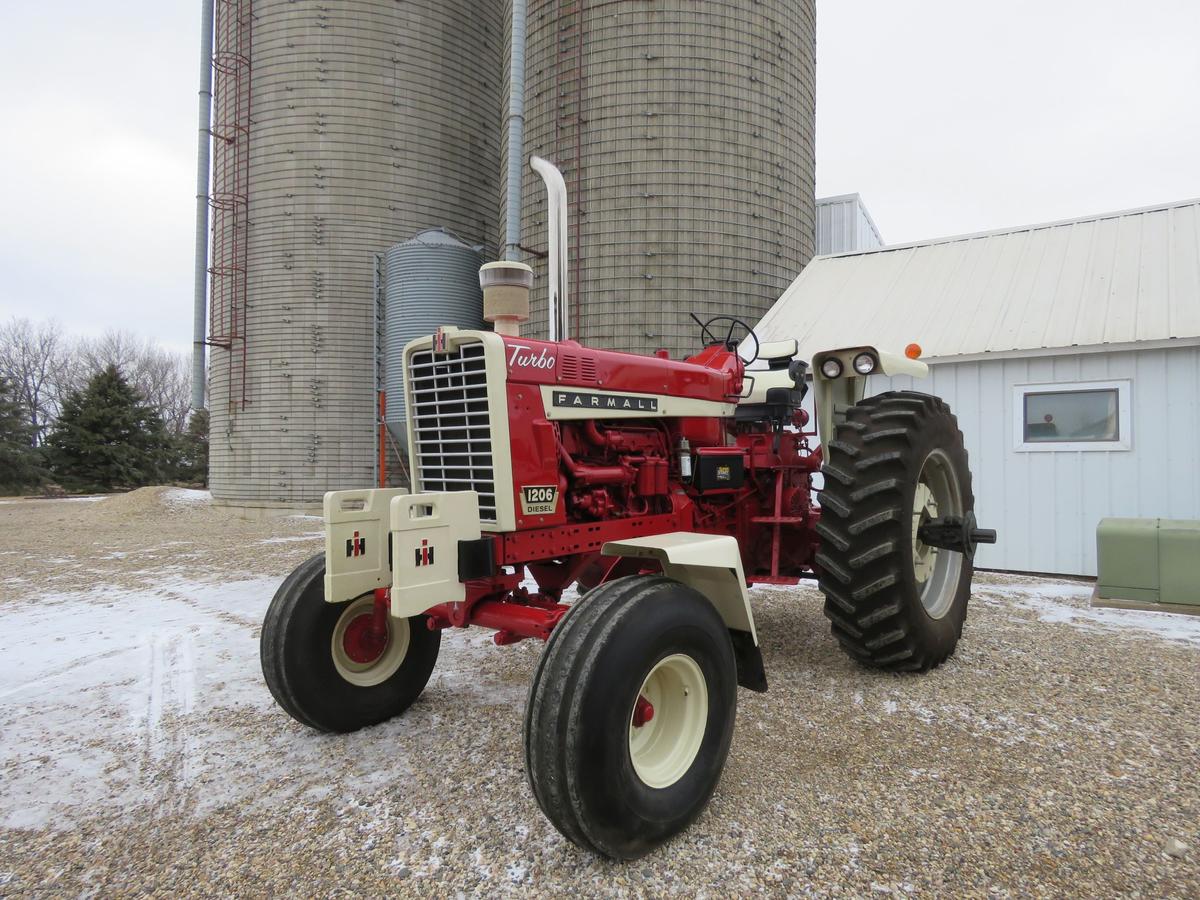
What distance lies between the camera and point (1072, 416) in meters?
6.32

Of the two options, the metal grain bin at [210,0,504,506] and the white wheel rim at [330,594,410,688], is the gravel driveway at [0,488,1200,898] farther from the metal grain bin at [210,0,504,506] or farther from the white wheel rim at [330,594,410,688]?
the metal grain bin at [210,0,504,506]

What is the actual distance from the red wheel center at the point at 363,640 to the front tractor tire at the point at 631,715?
131 cm

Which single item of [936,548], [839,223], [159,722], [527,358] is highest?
[839,223]

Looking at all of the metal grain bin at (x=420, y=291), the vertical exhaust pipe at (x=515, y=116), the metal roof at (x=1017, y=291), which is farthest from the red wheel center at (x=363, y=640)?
the metal grain bin at (x=420, y=291)

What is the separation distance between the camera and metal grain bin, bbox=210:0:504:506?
1338 centimetres

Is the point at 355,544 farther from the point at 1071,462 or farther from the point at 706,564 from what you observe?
the point at 1071,462

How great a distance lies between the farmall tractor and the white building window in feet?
9.64

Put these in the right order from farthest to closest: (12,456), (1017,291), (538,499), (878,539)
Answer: (12,456)
(1017,291)
(878,539)
(538,499)

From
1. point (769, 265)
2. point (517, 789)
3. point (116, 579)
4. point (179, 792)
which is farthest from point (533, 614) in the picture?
point (769, 265)

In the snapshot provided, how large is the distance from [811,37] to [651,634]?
42.4 ft

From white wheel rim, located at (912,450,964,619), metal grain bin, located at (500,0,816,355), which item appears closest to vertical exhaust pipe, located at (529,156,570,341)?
white wheel rim, located at (912,450,964,619)

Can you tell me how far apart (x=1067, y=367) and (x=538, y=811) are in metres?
6.20

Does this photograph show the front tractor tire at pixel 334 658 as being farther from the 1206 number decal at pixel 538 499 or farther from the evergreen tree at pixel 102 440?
the evergreen tree at pixel 102 440

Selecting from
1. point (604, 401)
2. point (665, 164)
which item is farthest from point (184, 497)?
point (604, 401)
